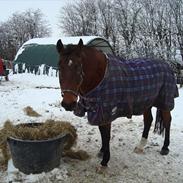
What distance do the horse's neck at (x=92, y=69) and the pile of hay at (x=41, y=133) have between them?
2.26ft

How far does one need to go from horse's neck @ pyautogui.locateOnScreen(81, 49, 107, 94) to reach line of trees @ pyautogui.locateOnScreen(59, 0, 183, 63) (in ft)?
41.8

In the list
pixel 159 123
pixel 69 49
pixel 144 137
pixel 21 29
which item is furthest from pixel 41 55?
pixel 21 29

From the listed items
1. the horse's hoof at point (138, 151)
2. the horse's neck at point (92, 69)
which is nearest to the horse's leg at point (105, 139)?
the horse's neck at point (92, 69)

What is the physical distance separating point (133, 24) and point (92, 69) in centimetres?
2305

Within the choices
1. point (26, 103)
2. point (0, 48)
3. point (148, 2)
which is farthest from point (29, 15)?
point (26, 103)

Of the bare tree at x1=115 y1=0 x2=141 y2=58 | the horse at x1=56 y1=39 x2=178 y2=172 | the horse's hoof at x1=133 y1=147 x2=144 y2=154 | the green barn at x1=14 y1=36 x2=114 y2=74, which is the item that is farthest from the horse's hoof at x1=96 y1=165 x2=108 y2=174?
the bare tree at x1=115 y1=0 x2=141 y2=58

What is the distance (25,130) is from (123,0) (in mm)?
27591

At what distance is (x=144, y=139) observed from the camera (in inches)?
207

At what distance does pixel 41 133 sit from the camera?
4.21 meters

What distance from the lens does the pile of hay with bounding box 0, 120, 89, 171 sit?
4.20m

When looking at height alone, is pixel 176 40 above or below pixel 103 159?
above

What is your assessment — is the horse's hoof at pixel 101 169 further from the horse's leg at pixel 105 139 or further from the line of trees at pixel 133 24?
the line of trees at pixel 133 24

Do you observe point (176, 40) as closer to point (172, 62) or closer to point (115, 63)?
point (172, 62)

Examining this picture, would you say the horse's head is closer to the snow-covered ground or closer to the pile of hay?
the pile of hay
